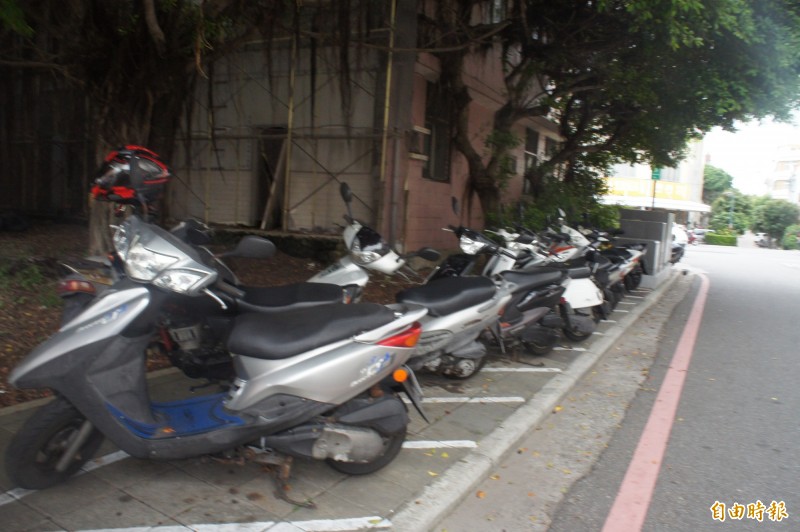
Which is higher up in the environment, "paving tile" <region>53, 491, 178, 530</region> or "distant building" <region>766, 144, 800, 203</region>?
"distant building" <region>766, 144, 800, 203</region>

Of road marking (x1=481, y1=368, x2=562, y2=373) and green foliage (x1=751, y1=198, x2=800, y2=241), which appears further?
→ green foliage (x1=751, y1=198, x2=800, y2=241)

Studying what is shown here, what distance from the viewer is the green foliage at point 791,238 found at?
43.7 metres

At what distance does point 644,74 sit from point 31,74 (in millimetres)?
13080

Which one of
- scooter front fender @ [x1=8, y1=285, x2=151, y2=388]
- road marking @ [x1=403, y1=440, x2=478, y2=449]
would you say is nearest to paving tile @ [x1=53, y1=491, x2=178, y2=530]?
scooter front fender @ [x1=8, y1=285, x2=151, y2=388]

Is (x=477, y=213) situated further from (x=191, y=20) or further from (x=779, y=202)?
(x=779, y=202)

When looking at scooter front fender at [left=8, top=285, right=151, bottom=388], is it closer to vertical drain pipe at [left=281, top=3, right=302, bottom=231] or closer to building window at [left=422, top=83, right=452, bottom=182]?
vertical drain pipe at [left=281, top=3, right=302, bottom=231]

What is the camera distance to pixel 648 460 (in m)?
3.99

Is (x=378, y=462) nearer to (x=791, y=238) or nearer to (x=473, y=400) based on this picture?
(x=473, y=400)

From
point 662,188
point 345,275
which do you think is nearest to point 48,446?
point 345,275

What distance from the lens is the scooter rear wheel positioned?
3365 millimetres

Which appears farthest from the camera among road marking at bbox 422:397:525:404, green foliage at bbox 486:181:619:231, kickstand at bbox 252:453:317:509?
green foliage at bbox 486:181:619:231

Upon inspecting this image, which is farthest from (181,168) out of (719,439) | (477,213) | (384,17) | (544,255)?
(719,439)

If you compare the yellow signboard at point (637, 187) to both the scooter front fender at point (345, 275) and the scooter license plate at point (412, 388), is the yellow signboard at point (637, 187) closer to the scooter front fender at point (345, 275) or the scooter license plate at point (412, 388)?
the scooter front fender at point (345, 275)

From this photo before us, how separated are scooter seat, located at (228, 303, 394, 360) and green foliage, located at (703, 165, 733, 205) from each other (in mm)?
80191
